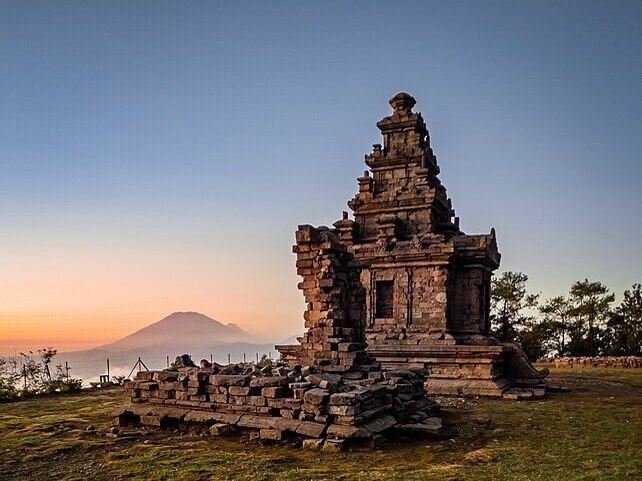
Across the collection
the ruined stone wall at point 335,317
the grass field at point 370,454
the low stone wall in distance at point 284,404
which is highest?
the ruined stone wall at point 335,317

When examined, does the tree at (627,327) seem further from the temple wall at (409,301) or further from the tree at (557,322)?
the temple wall at (409,301)

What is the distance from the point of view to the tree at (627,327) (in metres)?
36.6

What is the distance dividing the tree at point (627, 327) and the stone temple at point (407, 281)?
21.0m

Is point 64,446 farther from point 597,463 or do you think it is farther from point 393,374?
point 597,463

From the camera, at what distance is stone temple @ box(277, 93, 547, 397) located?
44.5ft

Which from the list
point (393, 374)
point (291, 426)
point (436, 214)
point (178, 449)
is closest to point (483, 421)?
point (393, 374)

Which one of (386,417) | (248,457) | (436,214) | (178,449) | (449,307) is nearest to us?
(248,457)

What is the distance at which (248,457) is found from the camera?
8.52 m

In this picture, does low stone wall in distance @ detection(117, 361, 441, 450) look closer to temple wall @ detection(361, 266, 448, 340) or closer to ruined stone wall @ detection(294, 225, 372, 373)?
ruined stone wall @ detection(294, 225, 372, 373)

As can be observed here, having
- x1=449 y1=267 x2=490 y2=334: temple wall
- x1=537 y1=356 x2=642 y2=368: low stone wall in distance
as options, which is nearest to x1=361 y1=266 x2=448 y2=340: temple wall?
x1=449 y1=267 x2=490 y2=334: temple wall

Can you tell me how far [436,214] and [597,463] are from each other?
49.1 feet

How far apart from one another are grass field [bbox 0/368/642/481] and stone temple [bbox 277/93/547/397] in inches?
140

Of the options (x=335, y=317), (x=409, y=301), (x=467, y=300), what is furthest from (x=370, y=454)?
(x=467, y=300)

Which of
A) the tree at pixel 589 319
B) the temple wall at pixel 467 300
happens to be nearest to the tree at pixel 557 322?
the tree at pixel 589 319
